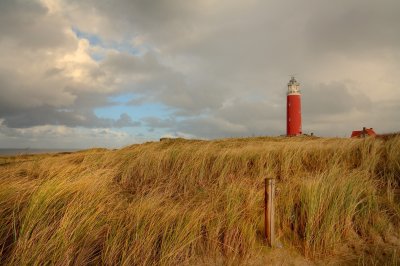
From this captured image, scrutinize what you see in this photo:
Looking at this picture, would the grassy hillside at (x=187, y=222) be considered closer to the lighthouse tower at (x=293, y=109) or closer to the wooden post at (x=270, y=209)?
the wooden post at (x=270, y=209)

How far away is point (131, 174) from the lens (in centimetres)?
698

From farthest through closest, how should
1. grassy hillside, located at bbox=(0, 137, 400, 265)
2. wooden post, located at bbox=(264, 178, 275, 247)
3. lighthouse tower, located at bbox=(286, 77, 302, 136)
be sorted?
lighthouse tower, located at bbox=(286, 77, 302, 136) → wooden post, located at bbox=(264, 178, 275, 247) → grassy hillside, located at bbox=(0, 137, 400, 265)

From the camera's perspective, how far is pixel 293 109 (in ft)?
106

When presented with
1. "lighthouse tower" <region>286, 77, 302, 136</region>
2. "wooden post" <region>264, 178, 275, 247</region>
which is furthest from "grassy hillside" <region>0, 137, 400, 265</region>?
"lighthouse tower" <region>286, 77, 302, 136</region>

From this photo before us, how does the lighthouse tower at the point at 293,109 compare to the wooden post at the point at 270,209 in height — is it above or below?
above

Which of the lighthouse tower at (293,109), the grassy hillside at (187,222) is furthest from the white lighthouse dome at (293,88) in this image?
the grassy hillside at (187,222)

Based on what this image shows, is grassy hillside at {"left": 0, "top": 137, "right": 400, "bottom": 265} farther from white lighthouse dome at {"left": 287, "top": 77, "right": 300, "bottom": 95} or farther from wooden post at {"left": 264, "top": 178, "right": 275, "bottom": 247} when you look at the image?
white lighthouse dome at {"left": 287, "top": 77, "right": 300, "bottom": 95}

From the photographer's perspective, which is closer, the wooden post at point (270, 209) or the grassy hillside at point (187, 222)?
the grassy hillside at point (187, 222)

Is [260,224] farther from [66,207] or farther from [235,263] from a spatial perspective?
[66,207]

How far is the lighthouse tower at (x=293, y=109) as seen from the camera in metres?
31.6

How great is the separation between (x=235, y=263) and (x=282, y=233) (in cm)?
90

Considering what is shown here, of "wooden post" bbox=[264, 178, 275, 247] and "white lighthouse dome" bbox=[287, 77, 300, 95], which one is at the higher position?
Result: "white lighthouse dome" bbox=[287, 77, 300, 95]

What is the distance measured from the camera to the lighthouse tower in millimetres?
31578

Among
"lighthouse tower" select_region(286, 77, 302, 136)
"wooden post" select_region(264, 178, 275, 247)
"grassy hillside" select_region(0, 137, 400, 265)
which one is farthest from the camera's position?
"lighthouse tower" select_region(286, 77, 302, 136)
